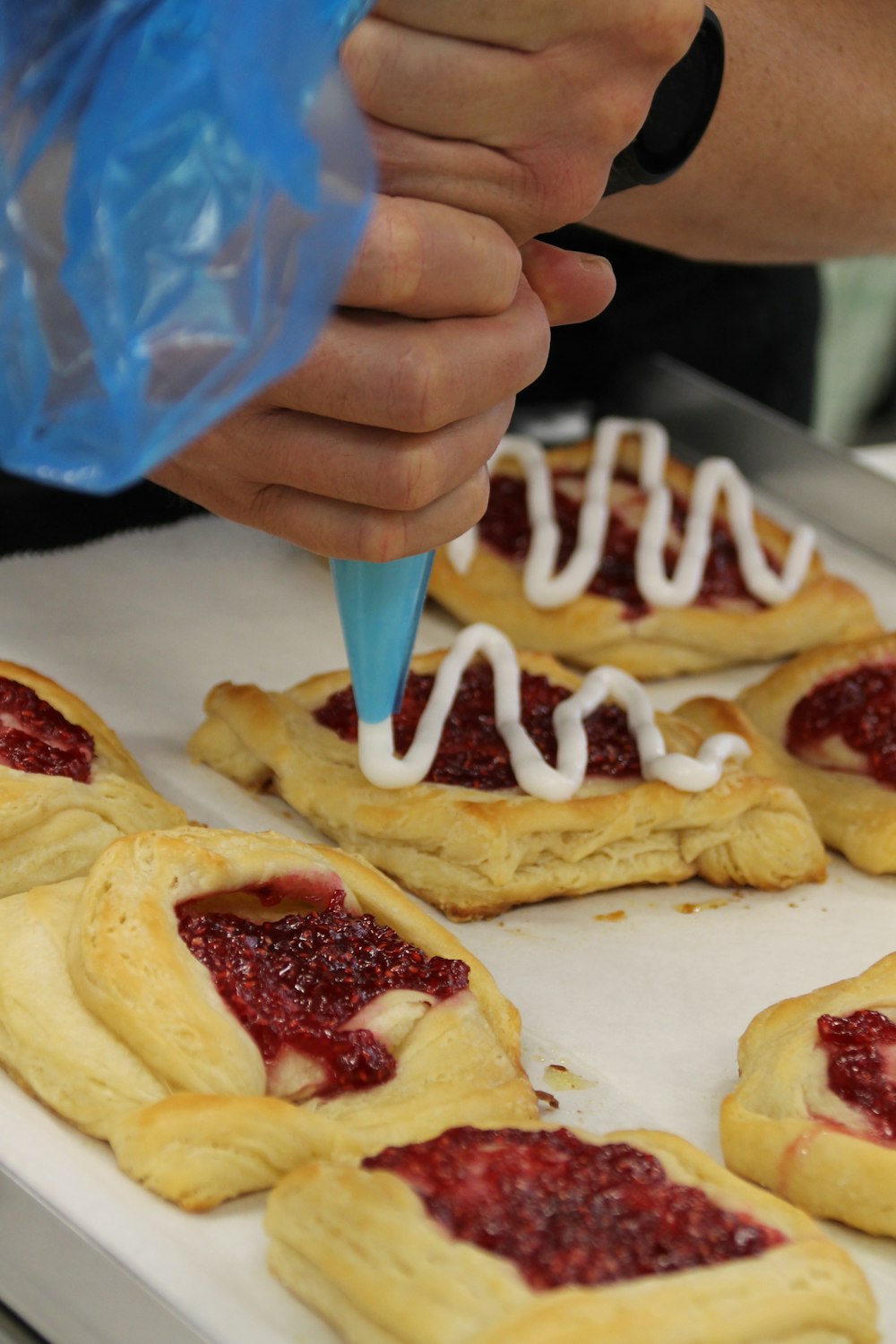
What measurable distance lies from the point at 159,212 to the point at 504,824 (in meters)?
1.30

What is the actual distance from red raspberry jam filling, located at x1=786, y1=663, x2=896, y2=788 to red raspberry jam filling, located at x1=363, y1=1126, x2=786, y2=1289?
1322mm

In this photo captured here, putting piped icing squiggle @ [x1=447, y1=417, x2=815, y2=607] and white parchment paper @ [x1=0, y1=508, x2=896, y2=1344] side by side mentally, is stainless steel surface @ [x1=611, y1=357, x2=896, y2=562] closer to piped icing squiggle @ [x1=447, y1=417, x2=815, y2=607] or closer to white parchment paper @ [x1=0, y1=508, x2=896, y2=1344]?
white parchment paper @ [x1=0, y1=508, x2=896, y2=1344]

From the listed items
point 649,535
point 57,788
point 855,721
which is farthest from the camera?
point 649,535

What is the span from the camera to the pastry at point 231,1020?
1752 millimetres

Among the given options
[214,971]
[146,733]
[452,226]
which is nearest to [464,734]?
[146,733]

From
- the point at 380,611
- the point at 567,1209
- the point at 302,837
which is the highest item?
the point at 380,611

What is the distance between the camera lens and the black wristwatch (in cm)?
238

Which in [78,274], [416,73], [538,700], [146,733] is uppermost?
[416,73]

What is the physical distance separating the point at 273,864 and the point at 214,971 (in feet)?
0.64

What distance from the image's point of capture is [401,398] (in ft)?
5.60

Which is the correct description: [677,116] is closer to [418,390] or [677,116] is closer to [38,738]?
[418,390]

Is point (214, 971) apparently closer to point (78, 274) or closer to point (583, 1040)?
point (583, 1040)

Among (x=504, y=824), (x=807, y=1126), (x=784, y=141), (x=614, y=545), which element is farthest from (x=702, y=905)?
(x=784, y=141)

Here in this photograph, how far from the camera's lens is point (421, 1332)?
58.1 inches
